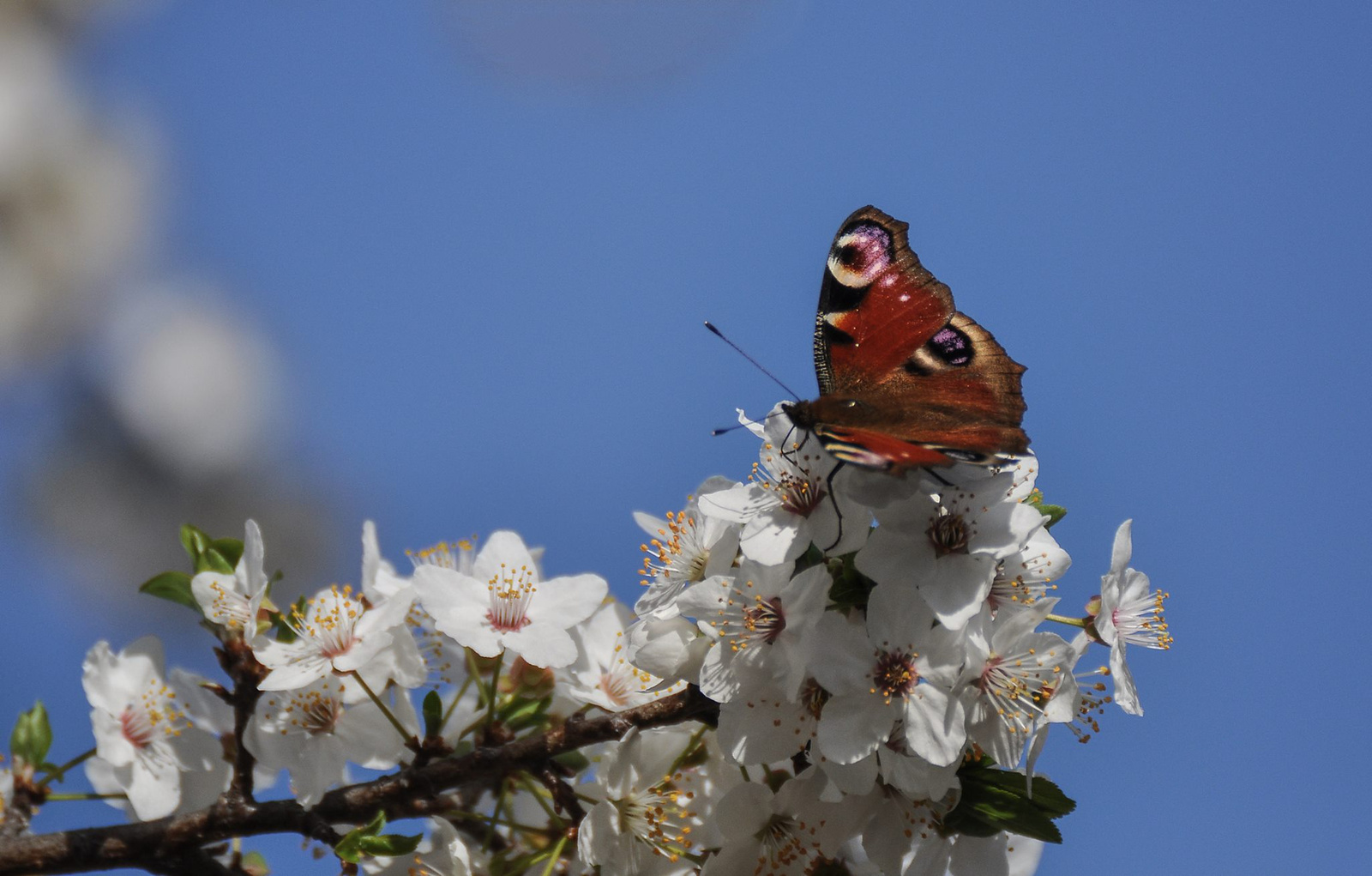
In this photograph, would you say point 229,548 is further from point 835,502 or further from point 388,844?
Result: point 835,502

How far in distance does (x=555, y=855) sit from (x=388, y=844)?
32cm

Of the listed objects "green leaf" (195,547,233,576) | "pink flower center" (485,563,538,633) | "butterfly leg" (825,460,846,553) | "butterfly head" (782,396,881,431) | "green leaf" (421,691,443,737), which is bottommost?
"green leaf" (421,691,443,737)

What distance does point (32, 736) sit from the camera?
2504mm

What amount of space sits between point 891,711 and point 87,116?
290 inches

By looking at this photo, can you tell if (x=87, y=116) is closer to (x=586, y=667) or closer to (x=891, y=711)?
(x=586, y=667)

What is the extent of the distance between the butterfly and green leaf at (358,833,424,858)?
111 centimetres

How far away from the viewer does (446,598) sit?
238 centimetres

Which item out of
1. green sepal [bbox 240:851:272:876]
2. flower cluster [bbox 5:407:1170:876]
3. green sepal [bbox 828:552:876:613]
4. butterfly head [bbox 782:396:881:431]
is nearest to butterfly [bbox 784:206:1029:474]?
butterfly head [bbox 782:396:881:431]

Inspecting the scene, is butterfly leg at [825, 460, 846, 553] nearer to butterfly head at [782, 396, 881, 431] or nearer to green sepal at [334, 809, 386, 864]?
butterfly head at [782, 396, 881, 431]

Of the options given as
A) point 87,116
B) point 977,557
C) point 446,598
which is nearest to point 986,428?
point 977,557

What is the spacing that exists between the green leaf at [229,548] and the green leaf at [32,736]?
21.6 inches

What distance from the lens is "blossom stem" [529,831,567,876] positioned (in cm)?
215

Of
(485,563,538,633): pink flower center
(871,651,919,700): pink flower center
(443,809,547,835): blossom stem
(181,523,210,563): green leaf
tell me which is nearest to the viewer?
Result: (871,651,919,700): pink flower center

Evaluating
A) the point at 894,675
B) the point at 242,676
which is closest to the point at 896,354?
the point at 894,675
